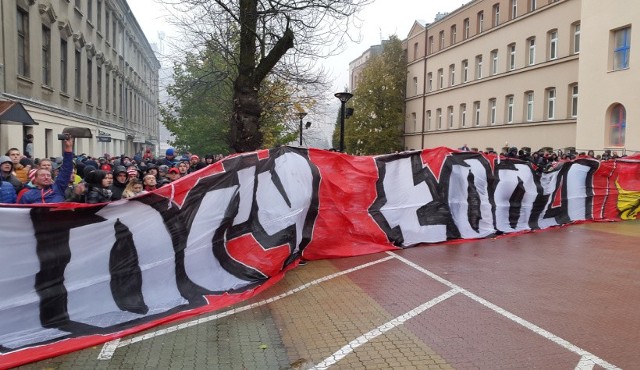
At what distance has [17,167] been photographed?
925cm

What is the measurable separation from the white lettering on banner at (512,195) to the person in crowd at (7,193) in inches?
349

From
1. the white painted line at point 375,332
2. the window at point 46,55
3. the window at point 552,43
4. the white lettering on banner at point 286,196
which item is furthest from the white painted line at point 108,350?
the window at point 552,43

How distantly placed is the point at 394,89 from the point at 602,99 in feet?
95.9

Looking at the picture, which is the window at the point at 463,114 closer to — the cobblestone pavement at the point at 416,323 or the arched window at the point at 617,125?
the arched window at the point at 617,125

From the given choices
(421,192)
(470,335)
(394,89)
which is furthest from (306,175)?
(394,89)

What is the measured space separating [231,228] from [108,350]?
8.45 feet

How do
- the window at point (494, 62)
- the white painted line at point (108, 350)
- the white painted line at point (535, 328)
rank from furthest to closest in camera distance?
the window at point (494, 62)
the white painted line at point (108, 350)
the white painted line at point (535, 328)

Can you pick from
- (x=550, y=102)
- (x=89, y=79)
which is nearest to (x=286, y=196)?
(x=89, y=79)

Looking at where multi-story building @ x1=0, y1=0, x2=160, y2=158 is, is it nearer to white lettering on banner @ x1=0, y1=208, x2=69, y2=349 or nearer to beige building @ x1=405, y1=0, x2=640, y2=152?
white lettering on banner @ x1=0, y1=208, x2=69, y2=349

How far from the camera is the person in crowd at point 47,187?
6.50 meters

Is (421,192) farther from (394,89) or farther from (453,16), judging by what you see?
(394,89)

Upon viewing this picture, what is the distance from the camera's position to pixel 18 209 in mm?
5047

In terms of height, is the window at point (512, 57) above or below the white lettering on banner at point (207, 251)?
above

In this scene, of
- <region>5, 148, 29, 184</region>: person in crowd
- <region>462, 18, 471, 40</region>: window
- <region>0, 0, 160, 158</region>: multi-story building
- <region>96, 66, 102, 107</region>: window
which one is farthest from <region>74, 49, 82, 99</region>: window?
<region>462, 18, 471, 40</region>: window
